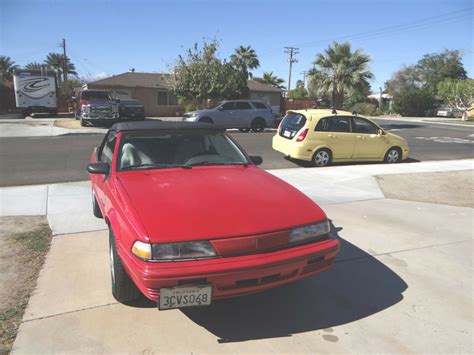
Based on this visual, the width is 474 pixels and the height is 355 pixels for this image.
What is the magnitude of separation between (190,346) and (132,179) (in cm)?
153

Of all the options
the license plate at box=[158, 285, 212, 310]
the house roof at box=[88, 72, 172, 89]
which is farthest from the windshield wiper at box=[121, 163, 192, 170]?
the house roof at box=[88, 72, 172, 89]

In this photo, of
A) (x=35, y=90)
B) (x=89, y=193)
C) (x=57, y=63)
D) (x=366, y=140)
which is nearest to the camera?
(x=89, y=193)

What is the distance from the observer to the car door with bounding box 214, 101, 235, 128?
19.4 meters

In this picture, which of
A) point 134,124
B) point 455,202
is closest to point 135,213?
point 134,124

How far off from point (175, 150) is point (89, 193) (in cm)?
350

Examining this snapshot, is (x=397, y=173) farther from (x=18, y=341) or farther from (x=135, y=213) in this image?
(x=18, y=341)

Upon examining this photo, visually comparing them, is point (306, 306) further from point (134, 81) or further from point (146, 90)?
point (134, 81)

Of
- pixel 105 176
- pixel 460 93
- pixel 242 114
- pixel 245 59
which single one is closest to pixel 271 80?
pixel 245 59

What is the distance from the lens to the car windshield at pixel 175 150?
4.04 meters

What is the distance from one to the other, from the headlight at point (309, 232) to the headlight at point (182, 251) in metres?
0.68

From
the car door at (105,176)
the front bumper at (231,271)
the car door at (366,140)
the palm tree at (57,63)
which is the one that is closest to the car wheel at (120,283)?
the front bumper at (231,271)

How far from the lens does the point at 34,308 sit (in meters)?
3.33

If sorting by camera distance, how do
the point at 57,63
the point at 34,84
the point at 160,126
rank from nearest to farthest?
the point at 160,126
the point at 34,84
the point at 57,63

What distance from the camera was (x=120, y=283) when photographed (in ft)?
10.8
